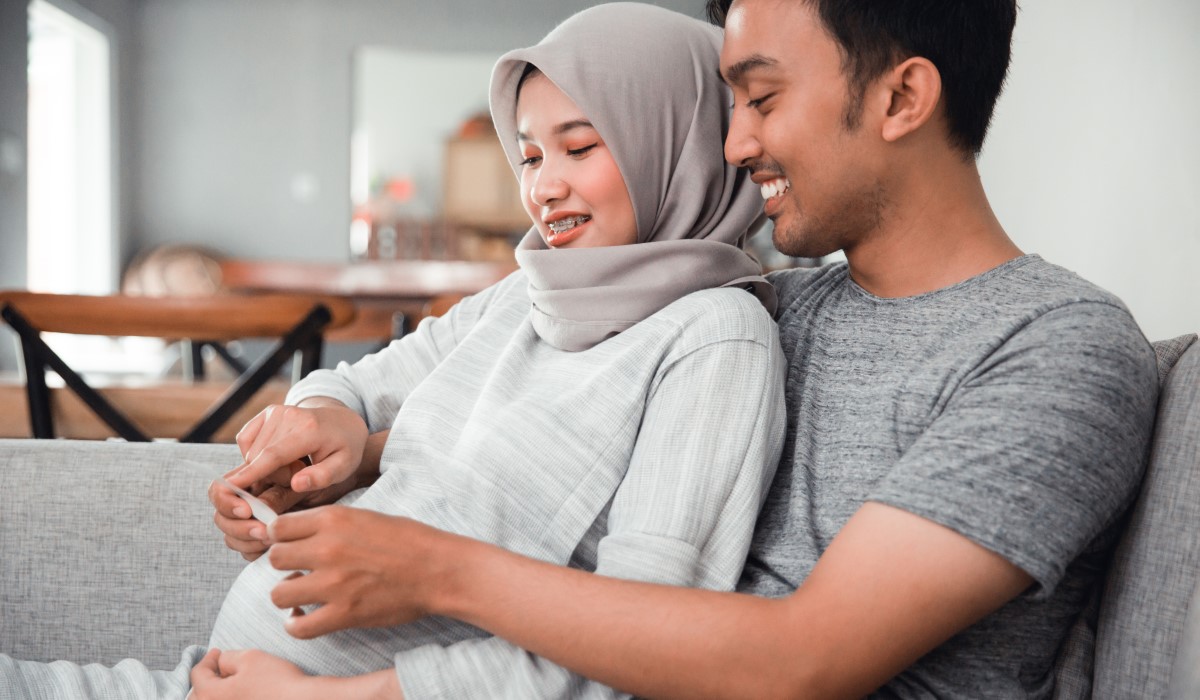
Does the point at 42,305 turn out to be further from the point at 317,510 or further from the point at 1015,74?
the point at 1015,74

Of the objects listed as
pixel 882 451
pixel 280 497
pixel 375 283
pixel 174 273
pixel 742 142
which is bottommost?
pixel 174 273

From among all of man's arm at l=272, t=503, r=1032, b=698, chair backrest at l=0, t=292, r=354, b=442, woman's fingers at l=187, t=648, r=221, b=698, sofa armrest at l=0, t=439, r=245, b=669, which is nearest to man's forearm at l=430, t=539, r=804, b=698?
man's arm at l=272, t=503, r=1032, b=698

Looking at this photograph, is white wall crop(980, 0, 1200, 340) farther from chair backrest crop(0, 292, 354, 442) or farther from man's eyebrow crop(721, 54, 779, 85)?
chair backrest crop(0, 292, 354, 442)

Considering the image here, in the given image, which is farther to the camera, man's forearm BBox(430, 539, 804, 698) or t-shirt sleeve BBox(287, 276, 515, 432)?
t-shirt sleeve BBox(287, 276, 515, 432)

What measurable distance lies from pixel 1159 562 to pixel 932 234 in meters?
0.40

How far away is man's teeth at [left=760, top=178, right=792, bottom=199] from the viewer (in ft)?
3.74

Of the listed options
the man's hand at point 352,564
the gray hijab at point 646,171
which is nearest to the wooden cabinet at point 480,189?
the gray hijab at point 646,171

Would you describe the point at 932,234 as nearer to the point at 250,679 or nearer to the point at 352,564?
the point at 352,564

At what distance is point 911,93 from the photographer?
1083 millimetres

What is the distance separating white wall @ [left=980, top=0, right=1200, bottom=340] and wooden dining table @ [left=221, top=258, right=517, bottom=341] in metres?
2.10

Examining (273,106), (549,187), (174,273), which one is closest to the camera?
(549,187)

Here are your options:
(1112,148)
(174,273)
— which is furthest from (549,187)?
(174,273)

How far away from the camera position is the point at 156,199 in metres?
8.08

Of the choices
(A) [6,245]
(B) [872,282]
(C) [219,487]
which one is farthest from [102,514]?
(A) [6,245]
